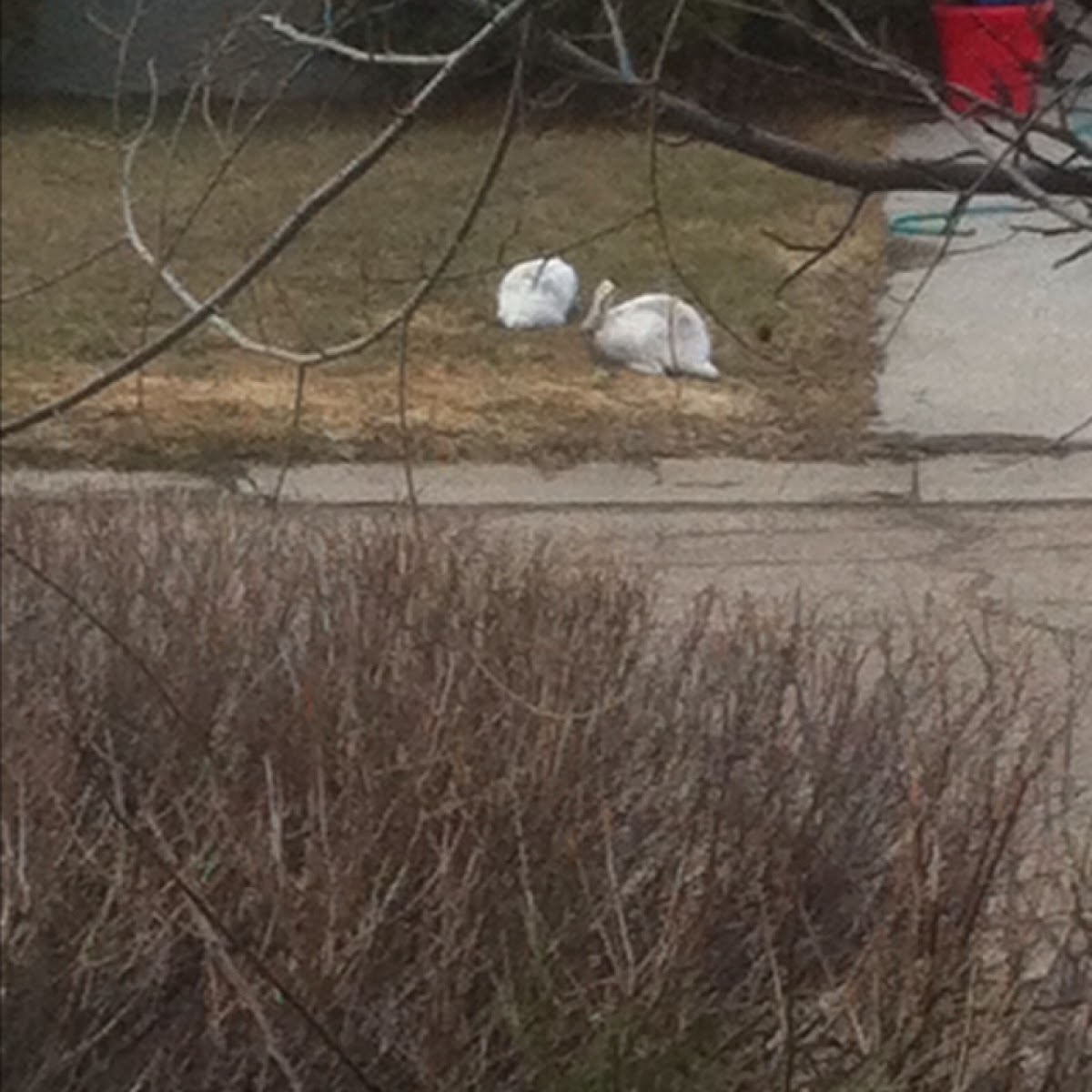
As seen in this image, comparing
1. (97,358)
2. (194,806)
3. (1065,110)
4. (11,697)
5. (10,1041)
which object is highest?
(1065,110)

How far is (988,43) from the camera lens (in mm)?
3539

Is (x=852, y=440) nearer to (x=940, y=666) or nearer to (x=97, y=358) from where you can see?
(x=940, y=666)

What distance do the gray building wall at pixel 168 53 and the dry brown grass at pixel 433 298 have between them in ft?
0.10

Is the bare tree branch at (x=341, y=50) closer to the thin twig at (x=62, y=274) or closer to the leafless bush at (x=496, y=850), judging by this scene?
the thin twig at (x=62, y=274)

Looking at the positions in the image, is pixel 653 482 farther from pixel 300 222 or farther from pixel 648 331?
pixel 300 222

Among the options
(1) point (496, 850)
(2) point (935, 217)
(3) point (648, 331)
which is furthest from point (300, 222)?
(2) point (935, 217)

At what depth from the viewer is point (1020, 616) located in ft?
14.0

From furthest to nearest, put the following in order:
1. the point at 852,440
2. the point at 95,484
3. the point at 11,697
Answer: the point at 852,440 → the point at 95,484 → the point at 11,697

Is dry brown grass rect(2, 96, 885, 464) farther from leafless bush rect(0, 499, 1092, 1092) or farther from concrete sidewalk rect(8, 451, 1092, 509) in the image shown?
leafless bush rect(0, 499, 1092, 1092)

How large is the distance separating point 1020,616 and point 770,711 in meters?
1.06

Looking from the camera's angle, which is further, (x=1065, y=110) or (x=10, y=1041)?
(x=1065, y=110)

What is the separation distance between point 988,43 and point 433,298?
3.69 feet

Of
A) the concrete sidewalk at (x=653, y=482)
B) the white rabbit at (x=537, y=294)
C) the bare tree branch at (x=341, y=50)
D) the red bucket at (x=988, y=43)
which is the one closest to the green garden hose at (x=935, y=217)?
the red bucket at (x=988, y=43)

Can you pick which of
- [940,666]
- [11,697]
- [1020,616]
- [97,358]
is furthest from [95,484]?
[1020,616]
